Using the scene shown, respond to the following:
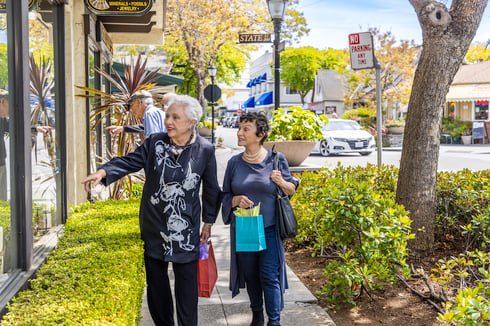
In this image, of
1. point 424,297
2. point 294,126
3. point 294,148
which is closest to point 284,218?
point 424,297

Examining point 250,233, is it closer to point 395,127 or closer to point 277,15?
point 277,15

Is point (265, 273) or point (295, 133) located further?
point (295, 133)

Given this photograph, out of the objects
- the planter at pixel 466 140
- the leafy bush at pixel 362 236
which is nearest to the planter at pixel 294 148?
the leafy bush at pixel 362 236

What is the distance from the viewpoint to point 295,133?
9.91m

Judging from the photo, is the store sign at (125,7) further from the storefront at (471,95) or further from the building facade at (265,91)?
the building facade at (265,91)

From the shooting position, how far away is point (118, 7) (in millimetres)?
6891

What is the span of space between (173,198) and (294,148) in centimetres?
639

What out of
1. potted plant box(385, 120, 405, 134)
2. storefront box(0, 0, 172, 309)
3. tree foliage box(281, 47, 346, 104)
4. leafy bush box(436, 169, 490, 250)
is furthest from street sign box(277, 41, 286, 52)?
tree foliage box(281, 47, 346, 104)

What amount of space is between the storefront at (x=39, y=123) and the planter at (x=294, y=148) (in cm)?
333

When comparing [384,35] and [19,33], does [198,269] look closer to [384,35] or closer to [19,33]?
[19,33]

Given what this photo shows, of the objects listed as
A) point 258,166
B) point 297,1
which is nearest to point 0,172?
point 258,166

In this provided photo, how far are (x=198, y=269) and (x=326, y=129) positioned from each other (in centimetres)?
2031

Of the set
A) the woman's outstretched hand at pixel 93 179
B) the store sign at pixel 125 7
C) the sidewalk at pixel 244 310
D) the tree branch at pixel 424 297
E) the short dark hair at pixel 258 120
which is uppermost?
the store sign at pixel 125 7

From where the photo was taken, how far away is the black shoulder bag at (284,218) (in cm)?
418
